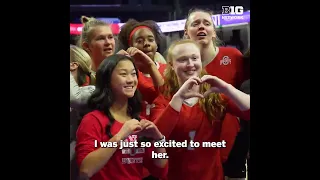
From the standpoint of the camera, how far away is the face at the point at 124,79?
393 centimetres

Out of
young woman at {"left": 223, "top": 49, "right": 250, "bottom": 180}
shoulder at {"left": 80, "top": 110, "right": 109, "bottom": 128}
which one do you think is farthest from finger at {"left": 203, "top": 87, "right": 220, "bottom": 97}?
shoulder at {"left": 80, "top": 110, "right": 109, "bottom": 128}

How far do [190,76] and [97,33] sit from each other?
0.61m

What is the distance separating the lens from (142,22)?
3.96m

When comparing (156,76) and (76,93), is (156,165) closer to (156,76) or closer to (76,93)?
(156,76)

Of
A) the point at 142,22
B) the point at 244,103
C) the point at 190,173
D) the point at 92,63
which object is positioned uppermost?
the point at 142,22

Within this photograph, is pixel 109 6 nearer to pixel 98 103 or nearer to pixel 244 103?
pixel 98 103

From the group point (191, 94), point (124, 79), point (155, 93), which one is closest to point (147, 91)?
point (155, 93)

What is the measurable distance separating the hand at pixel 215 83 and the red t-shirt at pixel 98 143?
532mm

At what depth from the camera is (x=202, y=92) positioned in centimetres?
395

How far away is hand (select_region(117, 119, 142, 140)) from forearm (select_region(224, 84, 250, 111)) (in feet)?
1.83

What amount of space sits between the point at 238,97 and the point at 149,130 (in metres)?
0.56

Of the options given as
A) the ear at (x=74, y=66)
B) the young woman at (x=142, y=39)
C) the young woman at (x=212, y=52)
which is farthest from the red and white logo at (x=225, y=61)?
the ear at (x=74, y=66)

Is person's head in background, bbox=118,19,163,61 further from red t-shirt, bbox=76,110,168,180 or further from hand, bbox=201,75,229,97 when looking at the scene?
red t-shirt, bbox=76,110,168,180

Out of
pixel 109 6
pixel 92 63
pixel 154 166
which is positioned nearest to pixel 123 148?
pixel 154 166
